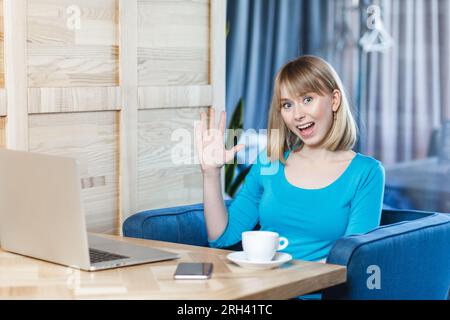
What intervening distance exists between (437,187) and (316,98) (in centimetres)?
245

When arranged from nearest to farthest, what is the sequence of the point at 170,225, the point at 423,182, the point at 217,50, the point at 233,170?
the point at 170,225 → the point at 217,50 → the point at 233,170 → the point at 423,182

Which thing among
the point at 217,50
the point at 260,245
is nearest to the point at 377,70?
the point at 217,50

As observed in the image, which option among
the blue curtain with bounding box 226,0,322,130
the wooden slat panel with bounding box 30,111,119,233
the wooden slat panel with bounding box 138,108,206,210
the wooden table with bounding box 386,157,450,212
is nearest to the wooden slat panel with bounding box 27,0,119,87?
the wooden slat panel with bounding box 30,111,119,233

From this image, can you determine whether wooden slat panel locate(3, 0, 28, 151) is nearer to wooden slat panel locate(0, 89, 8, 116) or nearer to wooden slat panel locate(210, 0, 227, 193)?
wooden slat panel locate(0, 89, 8, 116)

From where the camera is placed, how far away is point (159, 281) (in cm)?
167

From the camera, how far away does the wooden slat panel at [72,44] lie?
2.32 metres

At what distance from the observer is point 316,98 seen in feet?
7.70

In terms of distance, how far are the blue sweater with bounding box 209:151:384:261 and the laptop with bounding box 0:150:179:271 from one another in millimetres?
509

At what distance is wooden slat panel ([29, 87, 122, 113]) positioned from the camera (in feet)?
7.61

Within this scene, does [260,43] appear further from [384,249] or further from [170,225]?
[384,249]

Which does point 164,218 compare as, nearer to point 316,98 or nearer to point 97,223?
point 97,223

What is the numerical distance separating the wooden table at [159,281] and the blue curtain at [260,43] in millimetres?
3038

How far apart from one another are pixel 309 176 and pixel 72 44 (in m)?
0.82

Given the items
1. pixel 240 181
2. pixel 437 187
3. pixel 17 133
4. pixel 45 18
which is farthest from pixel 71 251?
pixel 437 187
